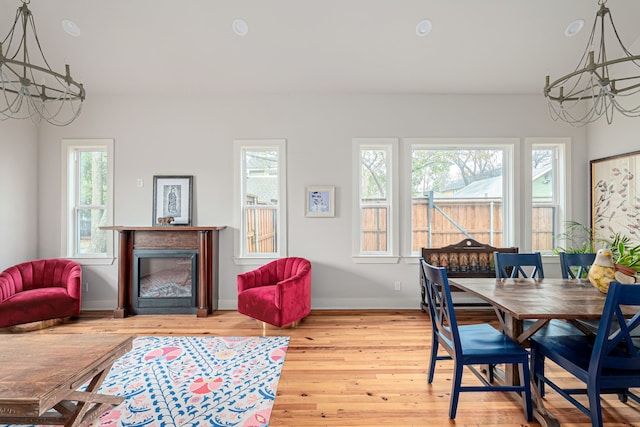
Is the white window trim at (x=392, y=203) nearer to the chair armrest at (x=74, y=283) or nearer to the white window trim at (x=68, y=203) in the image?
the white window trim at (x=68, y=203)

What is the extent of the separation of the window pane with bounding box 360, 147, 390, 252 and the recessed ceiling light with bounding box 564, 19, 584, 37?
2300 mm

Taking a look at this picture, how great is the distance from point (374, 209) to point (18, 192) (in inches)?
181

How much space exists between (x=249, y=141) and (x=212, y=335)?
8.14 feet

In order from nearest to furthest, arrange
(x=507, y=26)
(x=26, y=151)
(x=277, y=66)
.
A: 1. (x=507, y=26)
2. (x=277, y=66)
3. (x=26, y=151)

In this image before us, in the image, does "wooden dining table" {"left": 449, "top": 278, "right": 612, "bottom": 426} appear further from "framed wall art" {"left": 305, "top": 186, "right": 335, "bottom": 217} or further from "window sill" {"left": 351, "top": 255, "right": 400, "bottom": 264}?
"framed wall art" {"left": 305, "top": 186, "right": 335, "bottom": 217}

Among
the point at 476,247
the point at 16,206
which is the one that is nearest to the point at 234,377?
the point at 476,247

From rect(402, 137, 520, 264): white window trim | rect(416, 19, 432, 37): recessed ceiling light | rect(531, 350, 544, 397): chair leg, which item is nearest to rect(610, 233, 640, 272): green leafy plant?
rect(402, 137, 520, 264): white window trim

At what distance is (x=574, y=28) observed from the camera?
11.7 ft

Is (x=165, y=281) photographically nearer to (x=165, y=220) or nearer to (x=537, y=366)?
(x=165, y=220)

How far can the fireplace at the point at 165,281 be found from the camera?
429cm

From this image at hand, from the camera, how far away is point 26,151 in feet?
14.3

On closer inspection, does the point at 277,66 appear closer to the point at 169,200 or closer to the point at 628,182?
the point at 169,200

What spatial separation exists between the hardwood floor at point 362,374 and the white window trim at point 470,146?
104cm

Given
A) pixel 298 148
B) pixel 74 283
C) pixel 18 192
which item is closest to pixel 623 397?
pixel 298 148
